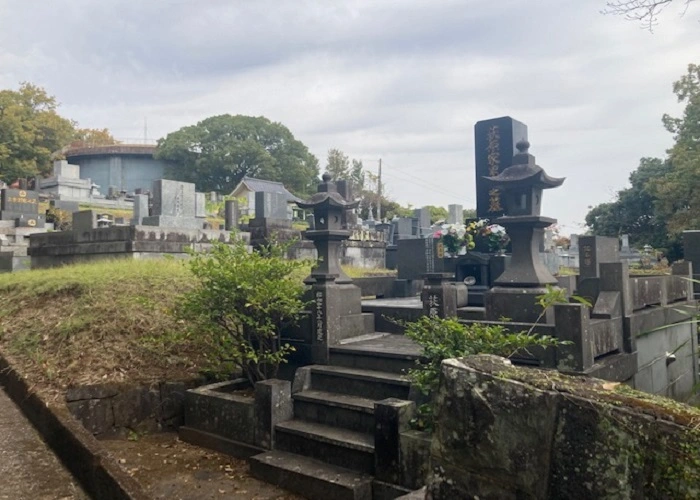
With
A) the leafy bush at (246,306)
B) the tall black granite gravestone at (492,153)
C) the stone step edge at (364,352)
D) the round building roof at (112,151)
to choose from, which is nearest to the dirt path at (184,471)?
the leafy bush at (246,306)

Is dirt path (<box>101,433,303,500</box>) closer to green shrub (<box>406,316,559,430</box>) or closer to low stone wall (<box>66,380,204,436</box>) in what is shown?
low stone wall (<box>66,380,204,436</box>)

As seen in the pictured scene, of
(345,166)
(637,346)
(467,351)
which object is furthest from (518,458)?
(345,166)

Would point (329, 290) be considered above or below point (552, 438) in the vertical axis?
above

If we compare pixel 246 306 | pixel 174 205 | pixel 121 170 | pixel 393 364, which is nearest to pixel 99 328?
pixel 246 306

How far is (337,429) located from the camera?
5.21m

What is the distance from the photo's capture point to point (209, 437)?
5895 millimetres

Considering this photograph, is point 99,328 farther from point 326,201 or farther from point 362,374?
point 362,374

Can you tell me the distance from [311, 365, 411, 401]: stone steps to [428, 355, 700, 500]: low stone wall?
10.4 ft

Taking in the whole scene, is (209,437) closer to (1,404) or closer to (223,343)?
(223,343)

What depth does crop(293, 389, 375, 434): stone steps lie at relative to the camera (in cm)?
506

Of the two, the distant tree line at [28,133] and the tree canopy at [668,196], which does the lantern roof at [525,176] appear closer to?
the tree canopy at [668,196]

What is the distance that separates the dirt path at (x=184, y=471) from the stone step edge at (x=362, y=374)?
50.9 inches

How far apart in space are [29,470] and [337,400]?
273 centimetres

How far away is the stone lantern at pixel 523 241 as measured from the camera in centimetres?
597
